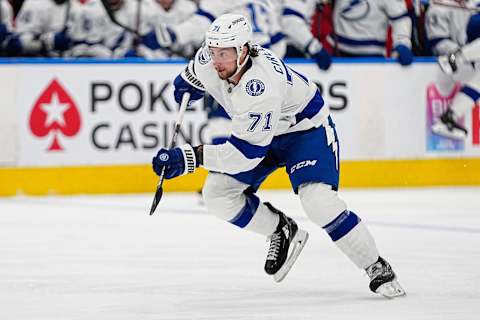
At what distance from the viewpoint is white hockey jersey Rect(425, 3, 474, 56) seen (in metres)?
9.90

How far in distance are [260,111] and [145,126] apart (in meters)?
4.75

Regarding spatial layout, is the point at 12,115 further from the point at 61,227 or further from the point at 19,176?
the point at 61,227

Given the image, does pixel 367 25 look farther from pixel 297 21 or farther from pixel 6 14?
pixel 6 14

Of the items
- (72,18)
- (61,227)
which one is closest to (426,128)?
(72,18)

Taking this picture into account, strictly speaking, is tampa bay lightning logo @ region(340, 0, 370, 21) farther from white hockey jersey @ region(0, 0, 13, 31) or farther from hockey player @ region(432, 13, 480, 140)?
white hockey jersey @ region(0, 0, 13, 31)

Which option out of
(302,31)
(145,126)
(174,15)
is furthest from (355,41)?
(145,126)

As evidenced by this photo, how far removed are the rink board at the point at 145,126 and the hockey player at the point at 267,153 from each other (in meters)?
3.92

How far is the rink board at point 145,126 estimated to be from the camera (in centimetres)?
879

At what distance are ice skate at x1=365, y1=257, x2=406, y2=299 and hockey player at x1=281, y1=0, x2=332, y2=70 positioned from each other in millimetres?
4861

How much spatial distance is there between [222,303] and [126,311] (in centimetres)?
39

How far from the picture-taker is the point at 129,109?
9008 mm

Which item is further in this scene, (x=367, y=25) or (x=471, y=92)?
(x=367, y=25)

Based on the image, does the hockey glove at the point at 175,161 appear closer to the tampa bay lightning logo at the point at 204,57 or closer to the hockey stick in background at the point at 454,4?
the tampa bay lightning logo at the point at 204,57

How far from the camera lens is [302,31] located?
9391 millimetres
